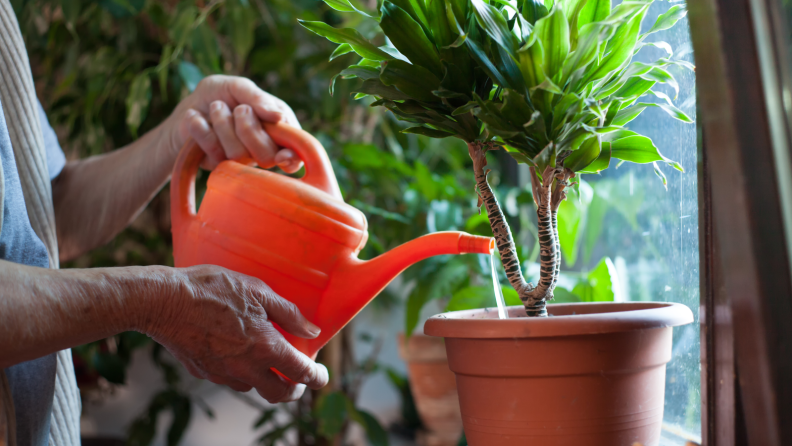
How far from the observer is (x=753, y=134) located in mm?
340

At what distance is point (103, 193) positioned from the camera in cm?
96

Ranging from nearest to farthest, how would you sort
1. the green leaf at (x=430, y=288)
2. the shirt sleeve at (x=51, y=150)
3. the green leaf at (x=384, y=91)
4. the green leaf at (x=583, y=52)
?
1. the green leaf at (x=583, y=52)
2. the green leaf at (x=384, y=91)
3. the shirt sleeve at (x=51, y=150)
4. the green leaf at (x=430, y=288)

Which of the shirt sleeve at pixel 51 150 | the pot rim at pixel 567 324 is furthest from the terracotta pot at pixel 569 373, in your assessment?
A: the shirt sleeve at pixel 51 150

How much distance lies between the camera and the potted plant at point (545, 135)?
19.0 inches

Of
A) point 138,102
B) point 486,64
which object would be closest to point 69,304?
point 486,64

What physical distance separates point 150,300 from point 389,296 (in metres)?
1.58

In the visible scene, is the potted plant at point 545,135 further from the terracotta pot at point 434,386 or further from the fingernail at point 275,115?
the terracotta pot at point 434,386

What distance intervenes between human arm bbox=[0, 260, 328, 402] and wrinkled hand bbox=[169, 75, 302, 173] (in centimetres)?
21

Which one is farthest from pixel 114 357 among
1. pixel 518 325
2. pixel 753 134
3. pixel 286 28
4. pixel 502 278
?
pixel 753 134

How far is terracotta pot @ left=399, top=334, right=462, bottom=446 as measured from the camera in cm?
151

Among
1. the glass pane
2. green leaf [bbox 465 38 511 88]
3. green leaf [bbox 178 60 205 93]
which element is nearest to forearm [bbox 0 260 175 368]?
green leaf [bbox 465 38 511 88]

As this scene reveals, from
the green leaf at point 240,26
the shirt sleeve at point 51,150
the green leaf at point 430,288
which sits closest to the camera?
the shirt sleeve at point 51,150

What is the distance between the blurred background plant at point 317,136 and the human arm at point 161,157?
309 millimetres

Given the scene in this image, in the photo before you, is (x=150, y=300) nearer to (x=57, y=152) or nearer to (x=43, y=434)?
(x=43, y=434)
